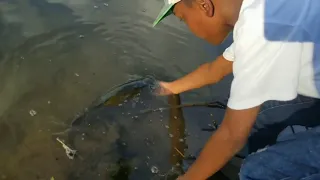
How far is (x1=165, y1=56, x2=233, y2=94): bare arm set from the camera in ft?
6.55

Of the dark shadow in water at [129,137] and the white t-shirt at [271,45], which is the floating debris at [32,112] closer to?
the dark shadow in water at [129,137]

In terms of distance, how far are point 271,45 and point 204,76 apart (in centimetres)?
83

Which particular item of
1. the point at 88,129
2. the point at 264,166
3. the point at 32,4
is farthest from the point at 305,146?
the point at 32,4

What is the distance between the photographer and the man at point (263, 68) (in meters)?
1.31

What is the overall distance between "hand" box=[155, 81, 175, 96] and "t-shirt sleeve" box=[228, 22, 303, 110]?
2.95 feet

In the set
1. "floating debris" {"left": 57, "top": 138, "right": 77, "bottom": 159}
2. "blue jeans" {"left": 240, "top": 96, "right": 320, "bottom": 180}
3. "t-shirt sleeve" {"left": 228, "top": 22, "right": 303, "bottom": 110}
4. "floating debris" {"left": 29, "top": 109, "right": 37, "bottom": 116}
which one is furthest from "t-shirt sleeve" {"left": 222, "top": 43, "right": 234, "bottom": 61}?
"floating debris" {"left": 29, "top": 109, "right": 37, "bottom": 116}

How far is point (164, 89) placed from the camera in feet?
7.55

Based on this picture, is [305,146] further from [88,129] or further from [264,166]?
[88,129]

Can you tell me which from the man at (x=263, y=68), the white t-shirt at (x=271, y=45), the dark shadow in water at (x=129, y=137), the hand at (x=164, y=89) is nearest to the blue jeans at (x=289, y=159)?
the man at (x=263, y=68)

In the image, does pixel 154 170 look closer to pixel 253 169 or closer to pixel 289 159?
pixel 253 169

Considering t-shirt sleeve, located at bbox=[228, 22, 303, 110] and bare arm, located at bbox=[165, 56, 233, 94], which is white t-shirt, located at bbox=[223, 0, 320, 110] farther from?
bare arm, located at bbox=[165, 56, 233, 94]

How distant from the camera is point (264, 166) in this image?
5.09 ft

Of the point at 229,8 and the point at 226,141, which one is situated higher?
the point at 229,8

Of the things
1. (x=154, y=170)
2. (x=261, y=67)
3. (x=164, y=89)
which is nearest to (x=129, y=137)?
(x=154, y=170)
